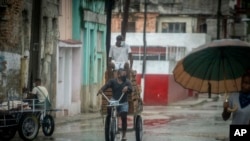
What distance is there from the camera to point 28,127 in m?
18.2

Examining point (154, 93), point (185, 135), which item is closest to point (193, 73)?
point (185, 135)

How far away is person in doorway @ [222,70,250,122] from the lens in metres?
9.60

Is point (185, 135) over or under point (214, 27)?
under

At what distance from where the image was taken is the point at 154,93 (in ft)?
140

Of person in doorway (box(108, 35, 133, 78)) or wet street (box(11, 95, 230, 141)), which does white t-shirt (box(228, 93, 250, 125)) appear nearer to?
wet street (box(11, 95, 230, 141))

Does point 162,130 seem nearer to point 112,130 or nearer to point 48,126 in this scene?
point 48,126

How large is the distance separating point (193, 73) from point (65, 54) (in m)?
20.8

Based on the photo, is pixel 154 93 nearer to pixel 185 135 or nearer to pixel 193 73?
pixel 185 135

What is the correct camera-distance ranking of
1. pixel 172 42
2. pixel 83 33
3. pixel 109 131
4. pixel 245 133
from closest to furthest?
1. pixel 245 133
2. pixel 109 131
3. pixel 83 33
4. pixel 172 42

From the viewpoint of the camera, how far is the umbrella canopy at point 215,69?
33.6 ft

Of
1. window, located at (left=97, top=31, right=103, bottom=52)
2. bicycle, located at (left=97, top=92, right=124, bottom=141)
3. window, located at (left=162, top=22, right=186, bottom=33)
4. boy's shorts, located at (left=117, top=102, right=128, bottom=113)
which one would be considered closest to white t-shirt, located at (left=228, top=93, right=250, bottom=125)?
bicycle, located at (left=97, top=92, right=124, bottom=141)

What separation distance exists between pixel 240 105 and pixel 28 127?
930 centimetres

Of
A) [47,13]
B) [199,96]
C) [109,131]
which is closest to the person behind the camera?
[109,131]

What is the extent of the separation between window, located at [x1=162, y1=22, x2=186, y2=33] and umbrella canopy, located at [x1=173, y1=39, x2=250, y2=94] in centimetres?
5104
